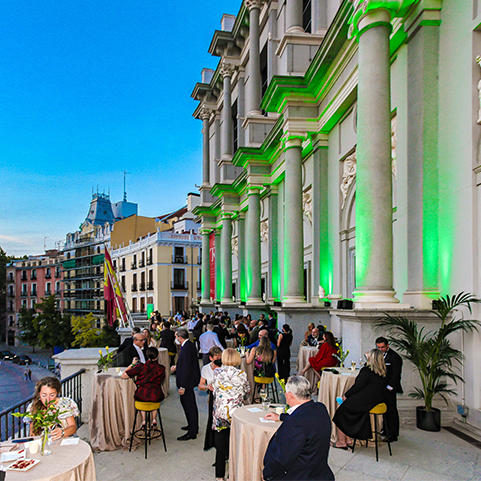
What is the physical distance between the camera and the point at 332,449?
590 centimetres

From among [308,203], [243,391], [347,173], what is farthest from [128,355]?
[308,203]

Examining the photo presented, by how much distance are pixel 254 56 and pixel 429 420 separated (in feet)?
59.7

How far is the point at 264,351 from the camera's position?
26.7 ft

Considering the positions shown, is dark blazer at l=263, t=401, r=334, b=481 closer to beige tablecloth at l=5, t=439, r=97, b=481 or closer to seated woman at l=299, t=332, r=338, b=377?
beige tablecloth at l=5, t=439, r=97, b=481

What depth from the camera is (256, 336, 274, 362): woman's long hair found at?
8.06m

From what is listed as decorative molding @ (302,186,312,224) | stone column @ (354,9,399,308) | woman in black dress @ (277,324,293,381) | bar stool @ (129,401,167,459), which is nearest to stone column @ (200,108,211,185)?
decorative molding @ (302,186,312,224)

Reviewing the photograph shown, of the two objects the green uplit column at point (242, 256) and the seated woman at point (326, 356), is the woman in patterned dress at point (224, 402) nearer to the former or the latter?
the seated woman at point (326, 356)

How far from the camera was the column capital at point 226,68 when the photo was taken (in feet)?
Answer: 83.1

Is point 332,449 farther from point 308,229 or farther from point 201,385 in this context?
point 308,229

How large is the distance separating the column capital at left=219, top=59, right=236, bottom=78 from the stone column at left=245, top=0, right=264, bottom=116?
472cm

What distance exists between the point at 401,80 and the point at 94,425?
8.56 metres

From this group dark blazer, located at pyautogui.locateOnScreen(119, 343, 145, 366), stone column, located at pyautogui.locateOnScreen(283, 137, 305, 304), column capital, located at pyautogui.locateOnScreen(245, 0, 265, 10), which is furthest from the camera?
column capital, located at pyautogui.locateOnScreen(245, 0, 265, 10)

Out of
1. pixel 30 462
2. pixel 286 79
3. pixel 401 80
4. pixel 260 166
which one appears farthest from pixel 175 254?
pixel 30 462

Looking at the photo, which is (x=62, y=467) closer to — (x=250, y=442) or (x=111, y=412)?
(x=250, y=442)
